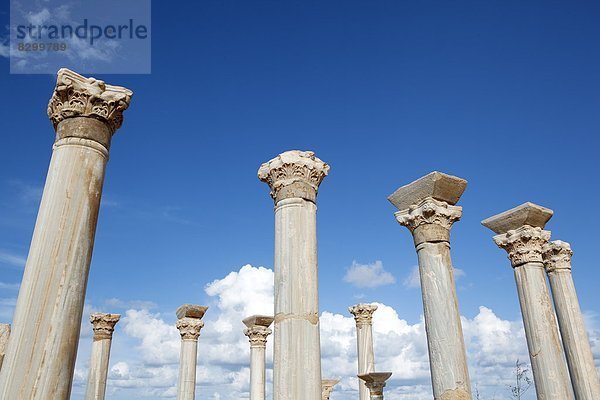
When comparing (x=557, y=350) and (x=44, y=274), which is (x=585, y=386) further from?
(x=44, y=274)

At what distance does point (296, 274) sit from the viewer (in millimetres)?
10234

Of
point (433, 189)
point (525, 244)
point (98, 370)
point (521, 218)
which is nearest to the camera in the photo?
point (433, 189)

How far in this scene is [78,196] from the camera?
748 centimetres

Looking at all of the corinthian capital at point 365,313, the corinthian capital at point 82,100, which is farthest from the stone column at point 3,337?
the corinthian capital at point 365,313

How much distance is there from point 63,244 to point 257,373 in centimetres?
1764

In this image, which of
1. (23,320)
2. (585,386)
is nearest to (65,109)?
(23,320)

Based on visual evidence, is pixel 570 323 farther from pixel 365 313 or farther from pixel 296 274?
pixel 365 313

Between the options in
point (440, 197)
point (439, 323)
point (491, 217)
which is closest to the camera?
point (439, 323)

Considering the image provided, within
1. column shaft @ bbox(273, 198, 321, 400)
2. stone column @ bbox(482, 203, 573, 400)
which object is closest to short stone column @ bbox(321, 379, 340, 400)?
stone column @ bbox(482, 203, 573, 400)

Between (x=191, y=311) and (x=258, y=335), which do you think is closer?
(x=191, y=311)

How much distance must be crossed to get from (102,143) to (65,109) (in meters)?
0.88

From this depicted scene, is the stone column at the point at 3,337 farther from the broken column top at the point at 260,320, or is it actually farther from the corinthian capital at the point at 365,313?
the corinthian capital at the point at 365,313

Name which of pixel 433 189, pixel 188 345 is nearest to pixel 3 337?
pixel 433 189

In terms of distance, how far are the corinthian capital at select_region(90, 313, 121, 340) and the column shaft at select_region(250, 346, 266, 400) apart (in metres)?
6.79
